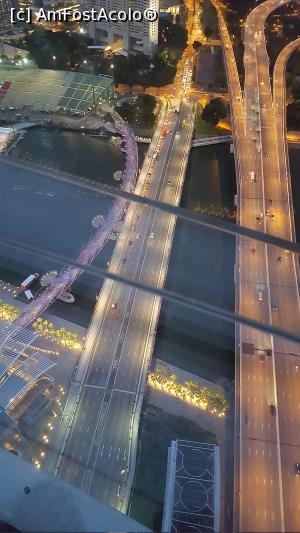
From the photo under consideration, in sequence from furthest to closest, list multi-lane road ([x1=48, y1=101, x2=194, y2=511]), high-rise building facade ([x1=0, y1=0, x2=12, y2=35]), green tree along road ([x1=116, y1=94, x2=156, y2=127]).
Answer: high-rise building facade ([x1=0, y1=0, x2=12, y2=35]) < green tree along road ([x1=116, y1=94, x2=156, y2=127]) < multi-lane road ([x1=48, y1=101, x2=194, y2=511])

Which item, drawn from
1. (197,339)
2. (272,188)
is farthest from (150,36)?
(197,339)

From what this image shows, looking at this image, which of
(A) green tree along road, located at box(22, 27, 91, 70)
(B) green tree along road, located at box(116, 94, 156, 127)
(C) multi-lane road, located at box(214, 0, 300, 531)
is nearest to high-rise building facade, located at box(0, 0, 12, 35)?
(A) green tree along road, located at box(22, 27, 91, 70)

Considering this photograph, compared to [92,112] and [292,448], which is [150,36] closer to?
[92,112]

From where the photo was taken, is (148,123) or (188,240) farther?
(148,123)

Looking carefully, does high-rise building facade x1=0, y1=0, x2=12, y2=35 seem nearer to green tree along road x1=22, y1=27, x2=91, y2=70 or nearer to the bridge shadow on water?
green tree along road x1=22, y1=27, x2=91, y2=70

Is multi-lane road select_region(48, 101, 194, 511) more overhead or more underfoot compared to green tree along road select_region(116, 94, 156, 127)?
more underfoot

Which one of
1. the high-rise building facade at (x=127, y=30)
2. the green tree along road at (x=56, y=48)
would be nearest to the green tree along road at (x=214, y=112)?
the high-rise building facade at (x=127, y=30)

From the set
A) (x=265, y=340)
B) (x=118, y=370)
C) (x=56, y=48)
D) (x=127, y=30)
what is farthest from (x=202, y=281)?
(x=56, y=48)
